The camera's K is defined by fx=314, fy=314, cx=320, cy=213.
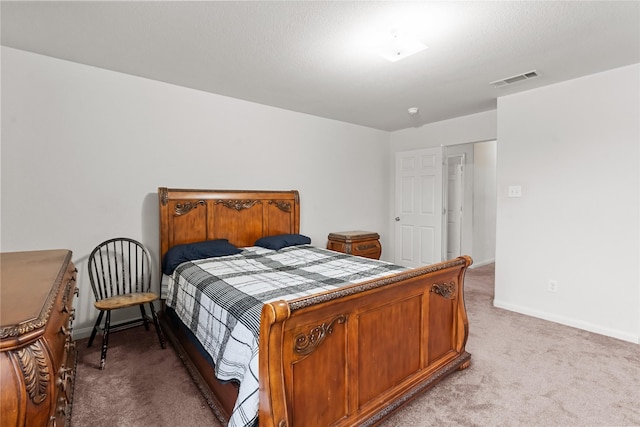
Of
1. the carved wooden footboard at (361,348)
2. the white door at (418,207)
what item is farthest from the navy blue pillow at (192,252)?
the white door at (418,207)

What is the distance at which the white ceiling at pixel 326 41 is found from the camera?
6.05 feet

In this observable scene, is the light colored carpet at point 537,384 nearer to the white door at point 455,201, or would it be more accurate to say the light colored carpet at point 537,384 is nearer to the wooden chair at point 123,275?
the wooden chair at point 123,275

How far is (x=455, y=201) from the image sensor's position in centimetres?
532

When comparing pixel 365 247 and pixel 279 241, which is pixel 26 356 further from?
pixel 365 247

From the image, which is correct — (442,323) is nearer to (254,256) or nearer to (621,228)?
(254,256)

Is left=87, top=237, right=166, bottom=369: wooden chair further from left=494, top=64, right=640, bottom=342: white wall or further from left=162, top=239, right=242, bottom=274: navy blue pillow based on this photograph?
left=494, top=64, right=640, bottom=342: white wall

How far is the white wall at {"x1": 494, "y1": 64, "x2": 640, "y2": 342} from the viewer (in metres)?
2.71

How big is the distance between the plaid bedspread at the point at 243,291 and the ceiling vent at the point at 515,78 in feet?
6.96

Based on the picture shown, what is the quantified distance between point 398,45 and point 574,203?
2348mm

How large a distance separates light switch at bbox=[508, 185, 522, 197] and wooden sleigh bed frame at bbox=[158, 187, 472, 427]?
1.66 m

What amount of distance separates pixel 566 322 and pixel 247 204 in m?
3.45

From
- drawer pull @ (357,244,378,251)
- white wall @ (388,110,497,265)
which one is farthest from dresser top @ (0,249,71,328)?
white wall @ (388,110,497,265)

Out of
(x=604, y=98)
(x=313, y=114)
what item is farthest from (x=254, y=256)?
(x=604, y=98)

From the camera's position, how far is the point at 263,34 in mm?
2119
